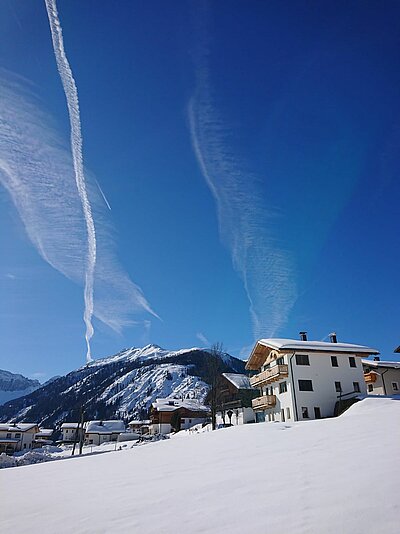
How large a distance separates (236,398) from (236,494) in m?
51.3

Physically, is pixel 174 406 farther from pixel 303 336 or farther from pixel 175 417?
pixel 303 336

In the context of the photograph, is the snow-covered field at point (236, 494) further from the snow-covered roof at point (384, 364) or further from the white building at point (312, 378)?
the snow-covered roof at point (384, 364)

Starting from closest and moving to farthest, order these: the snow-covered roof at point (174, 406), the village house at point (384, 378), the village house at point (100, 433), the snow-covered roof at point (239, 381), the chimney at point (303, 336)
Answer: the village house at point (384, 378)
the chimney at point (303, 336)
the snow-covered roof at point (239, 381)
the snow-covered roof at point (174, 406)
the village house at point (100, 433)

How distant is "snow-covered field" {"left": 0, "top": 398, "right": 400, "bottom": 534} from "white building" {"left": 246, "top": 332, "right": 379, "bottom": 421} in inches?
1013

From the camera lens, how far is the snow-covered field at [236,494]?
5445mm

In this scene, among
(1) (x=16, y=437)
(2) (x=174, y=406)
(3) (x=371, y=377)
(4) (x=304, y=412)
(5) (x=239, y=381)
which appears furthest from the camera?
(1) (x=16, y=437)

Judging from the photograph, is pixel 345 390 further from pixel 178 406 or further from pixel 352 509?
pixel 178 406

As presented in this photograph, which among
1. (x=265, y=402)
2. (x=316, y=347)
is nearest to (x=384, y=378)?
(x=316, y=347)

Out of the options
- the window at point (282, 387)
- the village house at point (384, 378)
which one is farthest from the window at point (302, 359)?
the village house at point (384, 378)

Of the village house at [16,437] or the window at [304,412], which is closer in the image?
the window at [304,412]

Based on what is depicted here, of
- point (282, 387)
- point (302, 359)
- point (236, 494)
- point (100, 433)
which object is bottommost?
point (236, 494)

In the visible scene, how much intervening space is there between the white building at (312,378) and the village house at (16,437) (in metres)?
74.2

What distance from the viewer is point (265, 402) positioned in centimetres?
4181

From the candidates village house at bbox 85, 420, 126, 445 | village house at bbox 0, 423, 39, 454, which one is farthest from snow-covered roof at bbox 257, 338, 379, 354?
village house at bbox 85, 420, 126, 445
